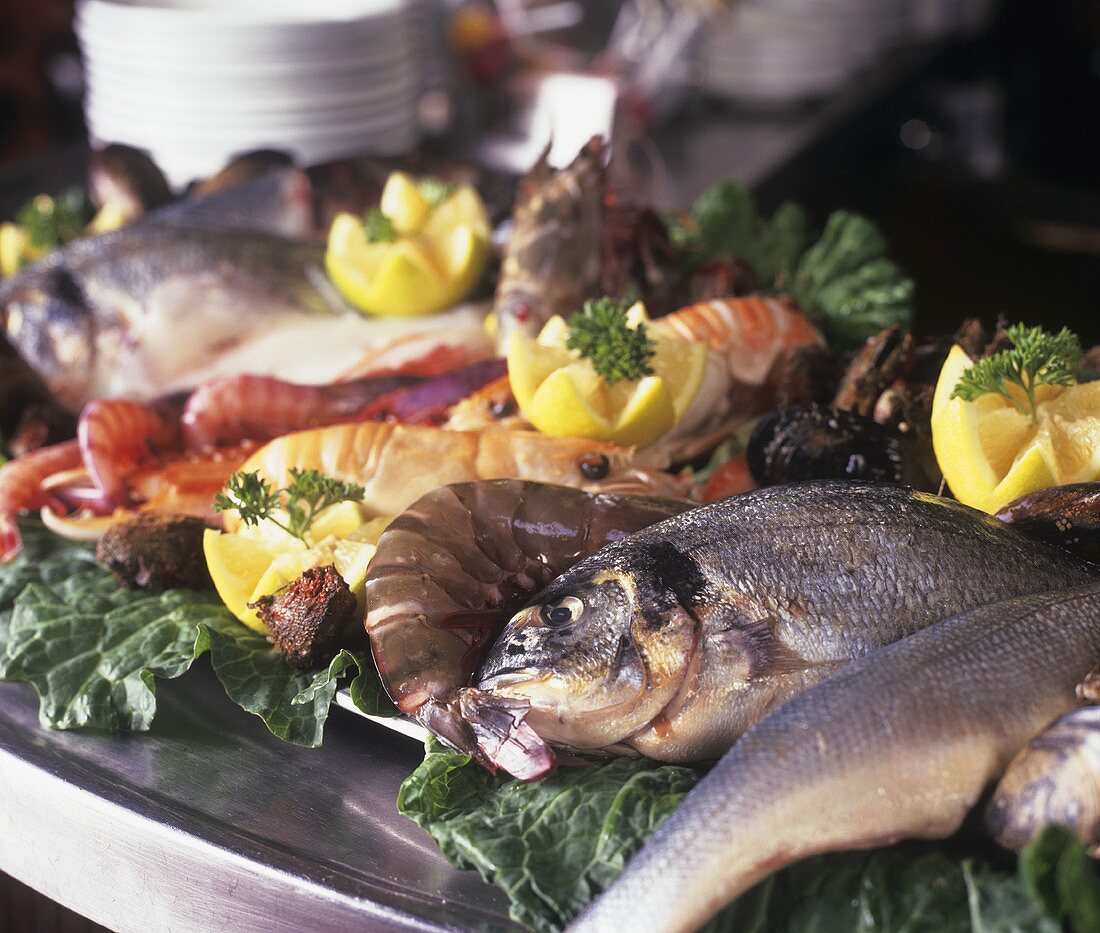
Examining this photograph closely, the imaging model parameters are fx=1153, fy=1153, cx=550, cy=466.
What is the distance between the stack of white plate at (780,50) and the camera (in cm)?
502

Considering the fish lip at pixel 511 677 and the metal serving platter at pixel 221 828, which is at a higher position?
the fish lip at pixel 511 677

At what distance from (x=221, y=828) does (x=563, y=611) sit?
20.4 inches

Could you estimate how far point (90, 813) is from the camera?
1.51m

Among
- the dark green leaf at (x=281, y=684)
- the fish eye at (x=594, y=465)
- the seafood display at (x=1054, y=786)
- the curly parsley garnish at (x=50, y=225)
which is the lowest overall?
the dark green leaf at (x=281, y=684)

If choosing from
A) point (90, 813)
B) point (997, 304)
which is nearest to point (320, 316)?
point (90, 813)

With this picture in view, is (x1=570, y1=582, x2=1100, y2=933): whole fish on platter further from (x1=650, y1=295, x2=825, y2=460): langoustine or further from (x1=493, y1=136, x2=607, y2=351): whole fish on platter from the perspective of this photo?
(x1=493, y1=136, x2=607, y2=351): whole fish on platter

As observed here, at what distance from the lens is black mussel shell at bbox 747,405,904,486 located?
183 centimetres

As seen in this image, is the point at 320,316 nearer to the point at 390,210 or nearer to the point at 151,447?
the point at 390,210

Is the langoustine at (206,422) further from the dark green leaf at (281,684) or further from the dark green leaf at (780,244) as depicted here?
the dark green leaf at (780,244)

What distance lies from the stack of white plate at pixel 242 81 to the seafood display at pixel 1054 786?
2770 mm

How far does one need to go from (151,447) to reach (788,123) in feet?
11.2

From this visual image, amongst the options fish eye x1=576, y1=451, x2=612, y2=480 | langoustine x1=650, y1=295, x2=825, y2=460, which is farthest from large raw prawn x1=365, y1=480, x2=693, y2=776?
langoustine x1=650, y1=295, x2=825, y2=460

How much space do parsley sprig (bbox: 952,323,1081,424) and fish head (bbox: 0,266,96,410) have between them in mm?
1945

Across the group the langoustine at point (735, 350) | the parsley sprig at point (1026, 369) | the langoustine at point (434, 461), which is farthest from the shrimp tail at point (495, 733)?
the langoustine at point (735, 350)
